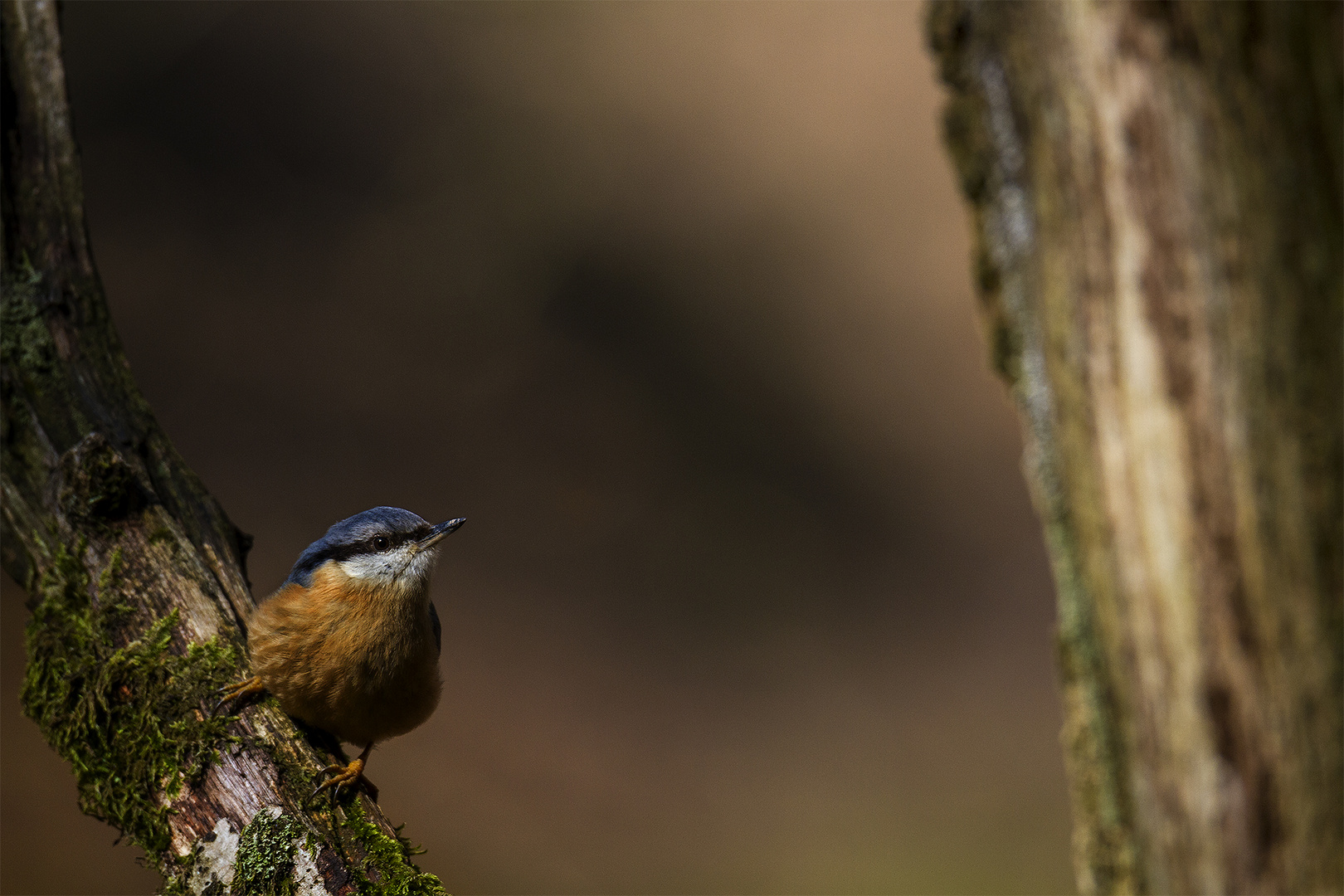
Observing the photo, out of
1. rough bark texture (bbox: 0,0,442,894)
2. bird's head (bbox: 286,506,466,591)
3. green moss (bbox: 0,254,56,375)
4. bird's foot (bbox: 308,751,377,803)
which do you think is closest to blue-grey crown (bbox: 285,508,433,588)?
bird's head (bbox: 286,506,466,591)

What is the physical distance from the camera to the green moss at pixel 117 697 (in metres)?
1.98

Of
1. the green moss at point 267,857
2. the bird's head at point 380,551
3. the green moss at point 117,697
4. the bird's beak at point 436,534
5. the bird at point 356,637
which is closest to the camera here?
the green moss at point 267,857

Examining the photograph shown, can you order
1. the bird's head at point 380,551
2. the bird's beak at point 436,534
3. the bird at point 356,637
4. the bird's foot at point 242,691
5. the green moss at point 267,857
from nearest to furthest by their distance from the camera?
the green moss at point 267,857 → the bird's foot at point 242,691 → the bird at point 356,637 → the bird's head at point 380,551 → the bird's beak at point 436,534

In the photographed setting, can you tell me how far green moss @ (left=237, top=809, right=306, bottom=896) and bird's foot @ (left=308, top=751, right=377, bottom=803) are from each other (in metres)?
0.11

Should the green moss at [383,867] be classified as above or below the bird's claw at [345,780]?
below

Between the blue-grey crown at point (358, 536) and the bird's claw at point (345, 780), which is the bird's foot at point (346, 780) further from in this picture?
the blue-grey crown at point (358, 536)

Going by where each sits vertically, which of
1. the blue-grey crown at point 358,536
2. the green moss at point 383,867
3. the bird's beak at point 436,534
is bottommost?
the green moss at point 383,867

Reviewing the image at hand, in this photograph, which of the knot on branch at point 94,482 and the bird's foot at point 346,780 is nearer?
the bird's foot at point 346,780

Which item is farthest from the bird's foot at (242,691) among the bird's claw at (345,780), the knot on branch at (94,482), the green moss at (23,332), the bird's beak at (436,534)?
the green moss at (23,332)

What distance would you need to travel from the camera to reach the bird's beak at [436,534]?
2807 millimetres

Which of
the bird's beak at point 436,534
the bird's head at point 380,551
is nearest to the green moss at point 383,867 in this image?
the bird's head at point 380,551

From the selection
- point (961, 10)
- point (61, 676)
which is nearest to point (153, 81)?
point (61, 676)

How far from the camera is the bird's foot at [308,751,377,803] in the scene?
2.01 meters

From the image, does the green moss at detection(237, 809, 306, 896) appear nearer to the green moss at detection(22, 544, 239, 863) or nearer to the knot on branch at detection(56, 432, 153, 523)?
the green moss at detection(22, 544, 239, 863)
